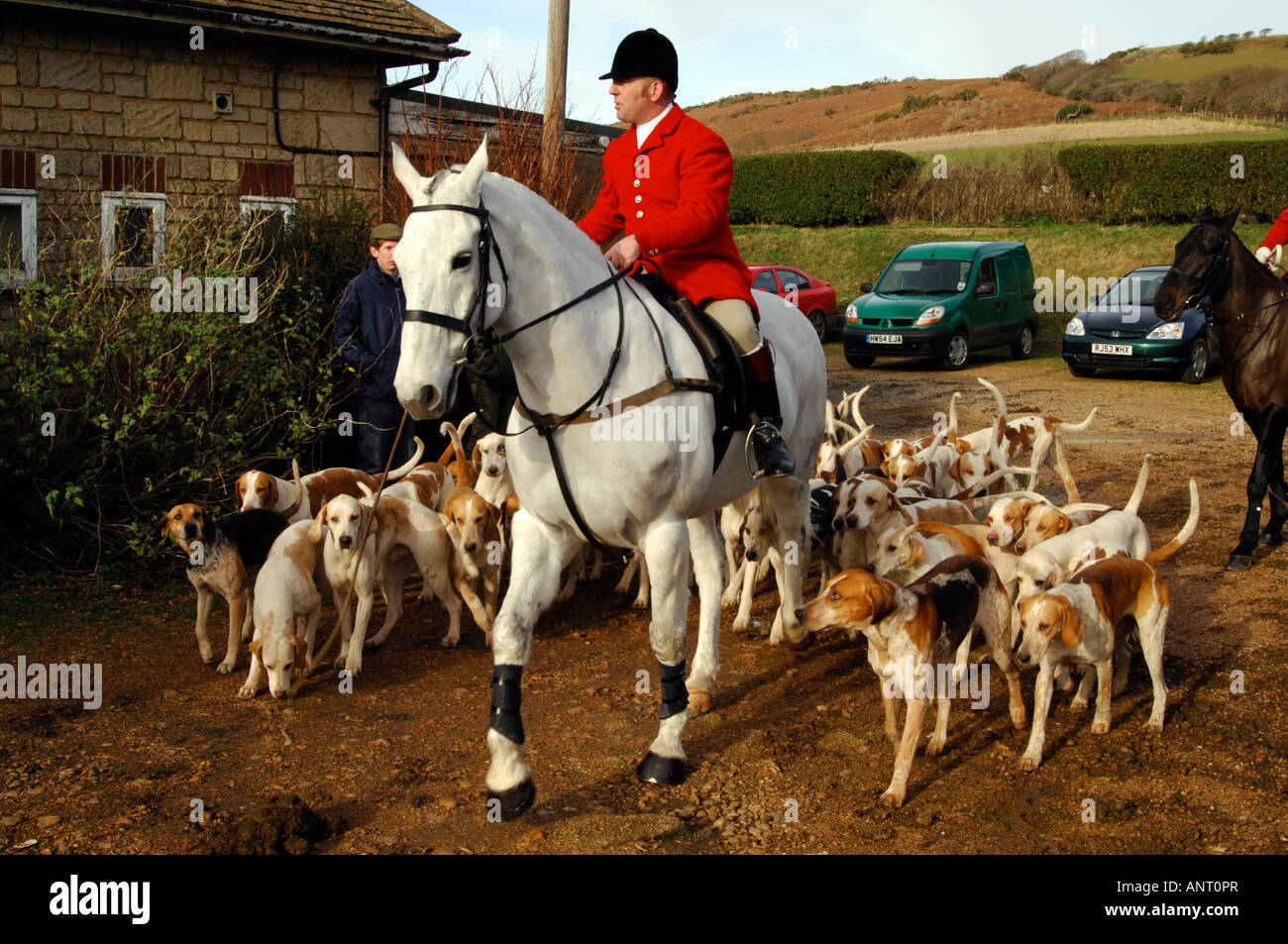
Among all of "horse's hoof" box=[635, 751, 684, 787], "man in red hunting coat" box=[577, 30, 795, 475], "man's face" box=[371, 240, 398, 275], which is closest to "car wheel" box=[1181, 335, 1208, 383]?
"man's face" box=[371, 240, 398, 275]

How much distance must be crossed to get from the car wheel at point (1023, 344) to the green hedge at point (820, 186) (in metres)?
12.2

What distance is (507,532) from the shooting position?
8.06m

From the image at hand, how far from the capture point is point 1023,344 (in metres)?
21.7

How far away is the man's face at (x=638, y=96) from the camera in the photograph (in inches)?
200

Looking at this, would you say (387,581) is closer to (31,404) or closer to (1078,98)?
(31,404)

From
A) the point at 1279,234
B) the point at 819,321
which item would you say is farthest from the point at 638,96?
the point at 819,321

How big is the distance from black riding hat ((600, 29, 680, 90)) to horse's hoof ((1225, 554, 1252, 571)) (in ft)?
18.2

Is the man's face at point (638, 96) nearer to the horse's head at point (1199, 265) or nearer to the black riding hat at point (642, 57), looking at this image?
the black riding hat at point (642, 57)

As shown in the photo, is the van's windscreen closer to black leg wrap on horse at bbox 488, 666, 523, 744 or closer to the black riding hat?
the black riding hat

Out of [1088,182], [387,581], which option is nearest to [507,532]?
[387,581]

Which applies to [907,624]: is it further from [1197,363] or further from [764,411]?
[1197,363]

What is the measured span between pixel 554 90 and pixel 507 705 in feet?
28.7

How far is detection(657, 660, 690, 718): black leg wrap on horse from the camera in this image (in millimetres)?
4969

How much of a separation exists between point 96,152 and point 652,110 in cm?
776
